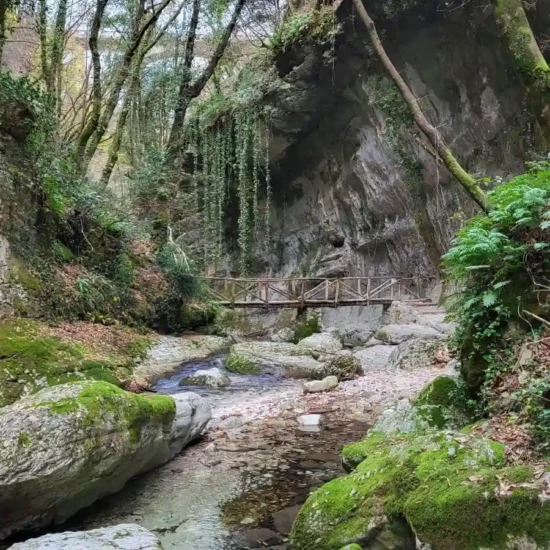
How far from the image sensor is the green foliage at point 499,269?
340 centimetres

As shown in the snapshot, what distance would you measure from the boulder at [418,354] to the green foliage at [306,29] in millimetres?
8900

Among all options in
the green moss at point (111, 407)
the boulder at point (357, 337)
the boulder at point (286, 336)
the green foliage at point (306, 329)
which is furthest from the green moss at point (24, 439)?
the boulder at point (286, 336)

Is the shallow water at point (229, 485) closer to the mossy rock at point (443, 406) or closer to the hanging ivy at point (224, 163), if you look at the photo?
the mossy rock at point (443, 406)

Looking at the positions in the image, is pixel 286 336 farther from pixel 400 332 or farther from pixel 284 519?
pixel 284 519

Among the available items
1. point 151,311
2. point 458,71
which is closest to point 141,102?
point 151,311

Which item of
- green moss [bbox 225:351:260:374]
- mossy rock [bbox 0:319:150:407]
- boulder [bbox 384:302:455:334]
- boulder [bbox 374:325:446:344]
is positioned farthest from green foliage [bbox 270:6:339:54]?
mossy rock [bbox 0:319:150:407]

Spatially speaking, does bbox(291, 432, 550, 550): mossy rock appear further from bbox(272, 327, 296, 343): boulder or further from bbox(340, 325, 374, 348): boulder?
bbox(272, 327, 296, 343): boulder

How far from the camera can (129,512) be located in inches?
138

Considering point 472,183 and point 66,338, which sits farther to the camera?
point 66,338

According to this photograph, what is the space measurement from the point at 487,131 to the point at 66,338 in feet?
35.5

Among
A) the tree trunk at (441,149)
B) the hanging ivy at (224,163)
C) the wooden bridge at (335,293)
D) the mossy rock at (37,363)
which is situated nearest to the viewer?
the mossy rock at (37,363)

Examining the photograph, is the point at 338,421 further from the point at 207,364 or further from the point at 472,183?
the point at 207,364

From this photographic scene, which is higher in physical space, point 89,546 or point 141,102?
point 141,102

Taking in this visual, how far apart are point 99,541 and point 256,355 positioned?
696 cm
